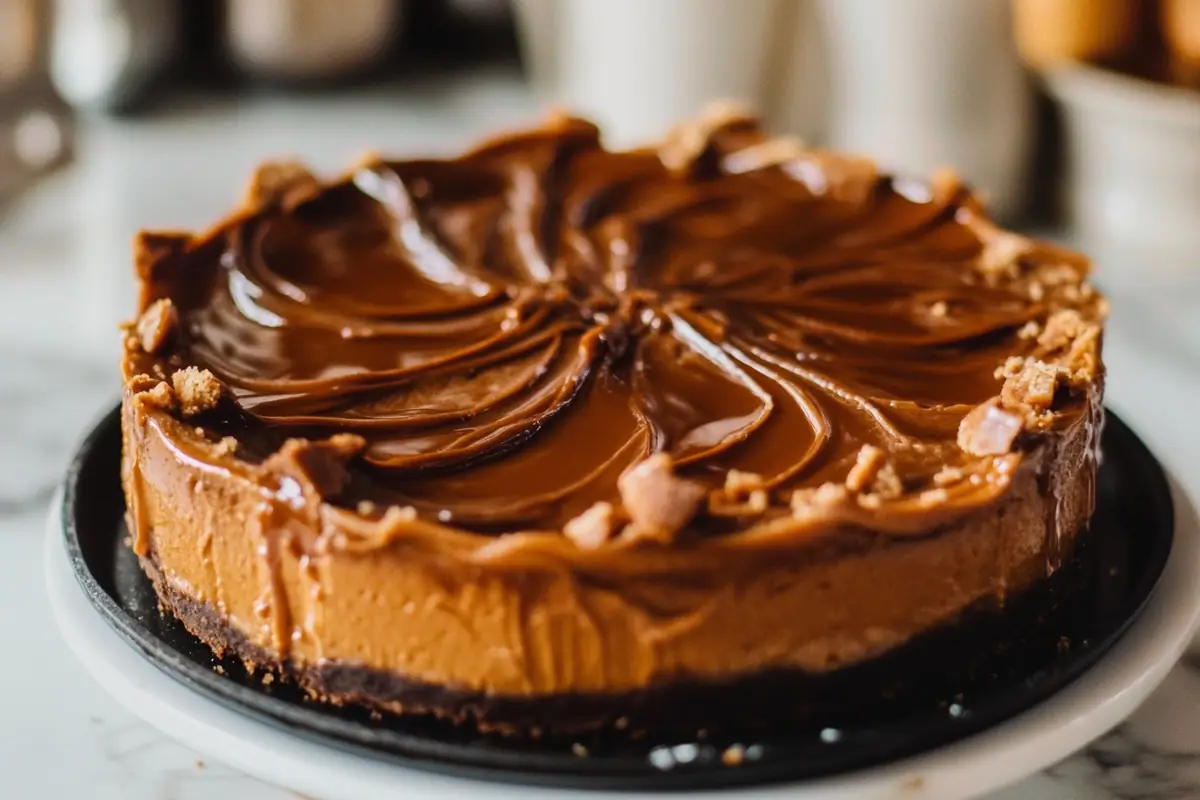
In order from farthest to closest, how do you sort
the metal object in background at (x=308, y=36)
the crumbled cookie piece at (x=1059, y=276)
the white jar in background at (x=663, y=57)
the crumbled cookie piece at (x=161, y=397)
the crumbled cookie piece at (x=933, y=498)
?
the metal object in background at (x=308, y=36) < the white jar in background at (x=663, y=57) < the crumbled cookie piece at (x=1059, y=276) < the crumbled cookie piece at (x=161, y=397) < the crumbled cookie piece at (x=933, y=498)

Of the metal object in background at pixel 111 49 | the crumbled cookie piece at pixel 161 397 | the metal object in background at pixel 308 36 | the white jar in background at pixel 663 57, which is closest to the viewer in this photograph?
the crumbled cookie piece at pixel 161 397

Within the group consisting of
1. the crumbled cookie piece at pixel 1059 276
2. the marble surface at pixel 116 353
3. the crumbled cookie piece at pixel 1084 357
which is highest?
the crumbled cookie piece at pixel 1084 357

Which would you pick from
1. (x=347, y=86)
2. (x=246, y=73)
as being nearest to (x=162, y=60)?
(x=246, y=73)

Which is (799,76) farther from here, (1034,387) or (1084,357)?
(1034,387)

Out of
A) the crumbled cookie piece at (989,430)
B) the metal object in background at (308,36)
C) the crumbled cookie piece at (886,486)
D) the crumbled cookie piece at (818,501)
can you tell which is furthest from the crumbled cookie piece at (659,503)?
the metal object in background at (308,36)

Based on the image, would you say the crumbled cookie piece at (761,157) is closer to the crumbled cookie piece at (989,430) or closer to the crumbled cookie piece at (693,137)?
the crumbled cookie piece at (693,137)

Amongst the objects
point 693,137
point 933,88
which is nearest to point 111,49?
point 693,137

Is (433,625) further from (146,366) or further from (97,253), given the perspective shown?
(97,253)
